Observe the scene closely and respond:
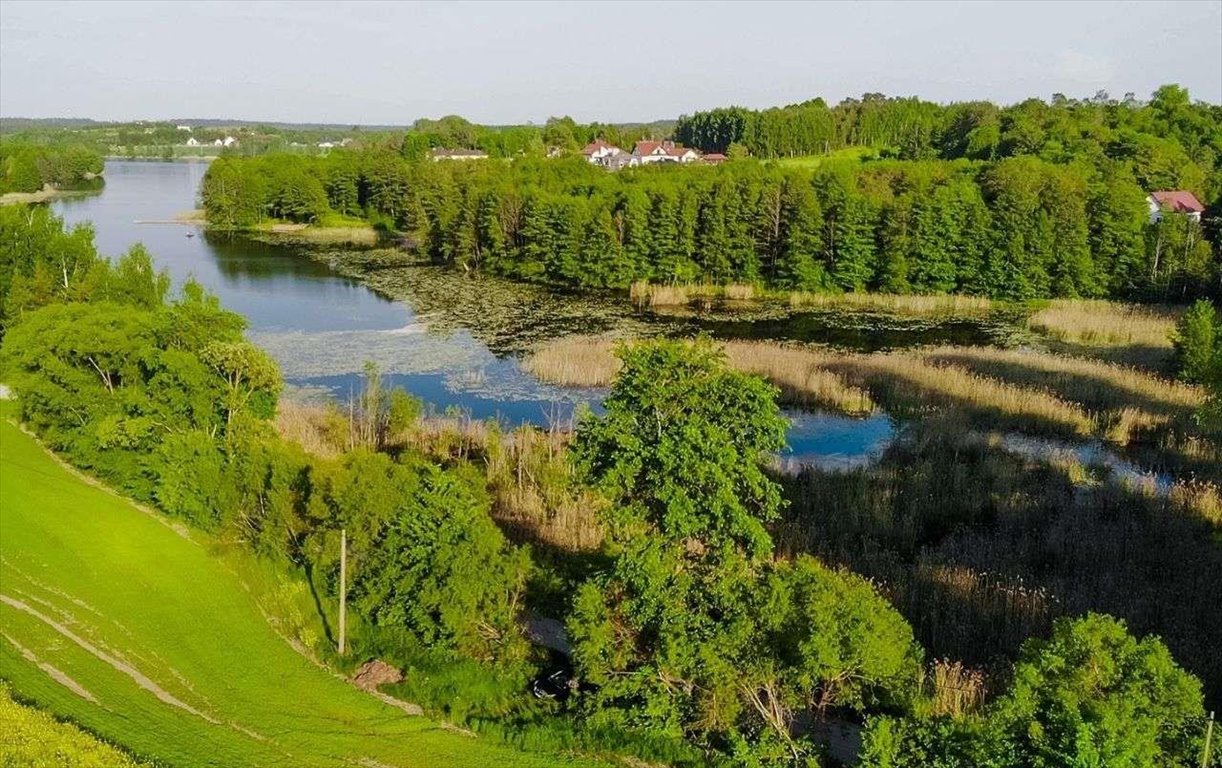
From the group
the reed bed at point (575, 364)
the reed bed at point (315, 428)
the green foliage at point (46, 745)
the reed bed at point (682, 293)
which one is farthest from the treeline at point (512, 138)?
the green foliage at point (46, 745)

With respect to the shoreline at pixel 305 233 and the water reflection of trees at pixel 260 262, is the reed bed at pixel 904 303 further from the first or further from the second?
the shoreline at pixel 305 233

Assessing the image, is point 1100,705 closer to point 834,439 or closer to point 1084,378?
point 834,439

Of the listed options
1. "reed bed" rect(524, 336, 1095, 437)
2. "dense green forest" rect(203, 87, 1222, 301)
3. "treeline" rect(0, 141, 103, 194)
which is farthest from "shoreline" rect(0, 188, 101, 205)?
"reed bed" rect(524, 336, 1095, 437)

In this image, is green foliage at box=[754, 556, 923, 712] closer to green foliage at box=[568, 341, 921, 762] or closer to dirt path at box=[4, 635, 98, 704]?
green foliage at box=[568, 341, 921, 762]

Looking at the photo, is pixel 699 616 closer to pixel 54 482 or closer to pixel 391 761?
pixel 391 761

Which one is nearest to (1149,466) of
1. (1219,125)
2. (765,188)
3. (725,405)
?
(725,405)

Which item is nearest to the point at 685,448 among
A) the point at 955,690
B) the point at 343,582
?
the point at 955,690

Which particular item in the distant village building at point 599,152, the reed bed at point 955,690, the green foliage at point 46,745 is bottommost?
the green foliage at point 46,745
